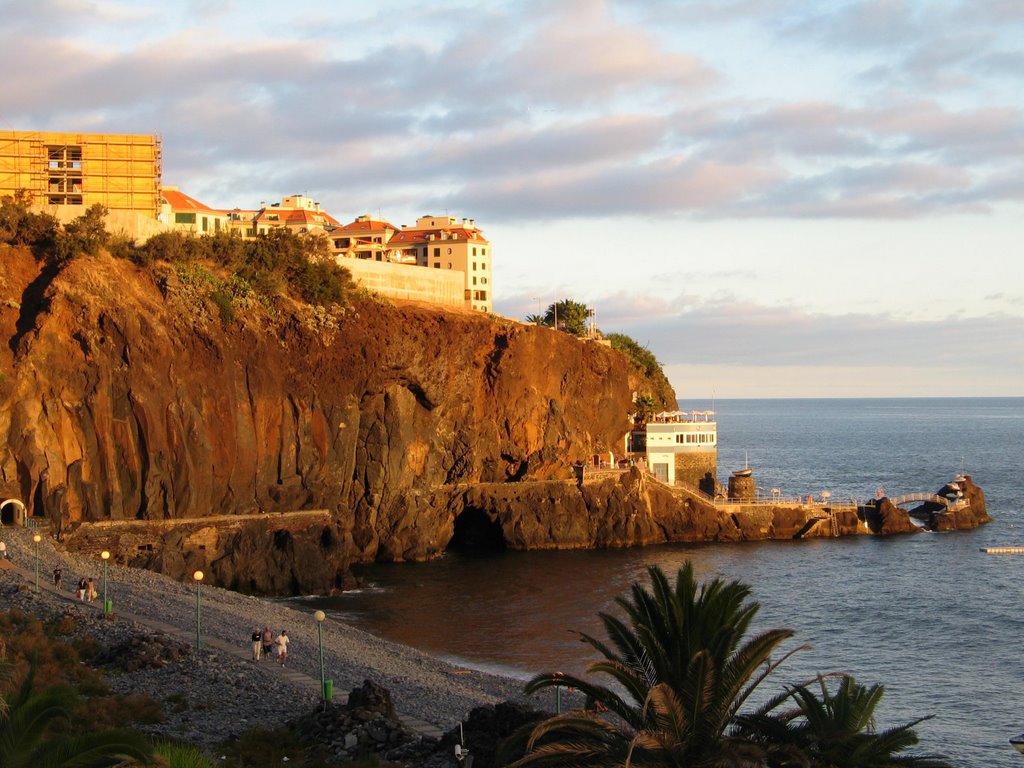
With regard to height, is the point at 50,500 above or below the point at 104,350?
below

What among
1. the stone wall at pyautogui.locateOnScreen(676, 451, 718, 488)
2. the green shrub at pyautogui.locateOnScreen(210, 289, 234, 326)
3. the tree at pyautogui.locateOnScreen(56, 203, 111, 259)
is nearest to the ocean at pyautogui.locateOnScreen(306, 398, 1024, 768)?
the stone wall at pyautogui.locateOnScreen(676, 451, 718, 488)

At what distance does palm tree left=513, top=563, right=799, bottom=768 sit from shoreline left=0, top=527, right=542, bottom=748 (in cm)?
1098

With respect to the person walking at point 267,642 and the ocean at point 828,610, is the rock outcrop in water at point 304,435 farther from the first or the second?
the person walking at point 267,642

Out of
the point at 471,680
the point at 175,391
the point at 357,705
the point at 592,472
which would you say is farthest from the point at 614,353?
the point at 357,705

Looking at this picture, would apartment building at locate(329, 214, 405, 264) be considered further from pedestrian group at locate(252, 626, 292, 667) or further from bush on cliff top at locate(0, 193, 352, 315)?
pedestrian group at locate(252, 626, 292, 667)

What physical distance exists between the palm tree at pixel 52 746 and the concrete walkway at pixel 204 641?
14.1 m

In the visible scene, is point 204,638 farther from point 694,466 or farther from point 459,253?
point 459,253

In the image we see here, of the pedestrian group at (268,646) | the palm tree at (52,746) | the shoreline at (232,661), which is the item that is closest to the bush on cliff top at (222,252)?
the shoreline at (232,661)

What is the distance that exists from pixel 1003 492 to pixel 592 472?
55623mm

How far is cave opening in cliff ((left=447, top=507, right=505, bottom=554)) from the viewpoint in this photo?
79.1 meters

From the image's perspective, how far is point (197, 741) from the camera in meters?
26.1

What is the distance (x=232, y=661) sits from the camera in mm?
35312

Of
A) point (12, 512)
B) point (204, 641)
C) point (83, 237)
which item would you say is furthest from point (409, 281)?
point (204, 641)

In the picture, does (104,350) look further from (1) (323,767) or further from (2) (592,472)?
(1) (323,767)
